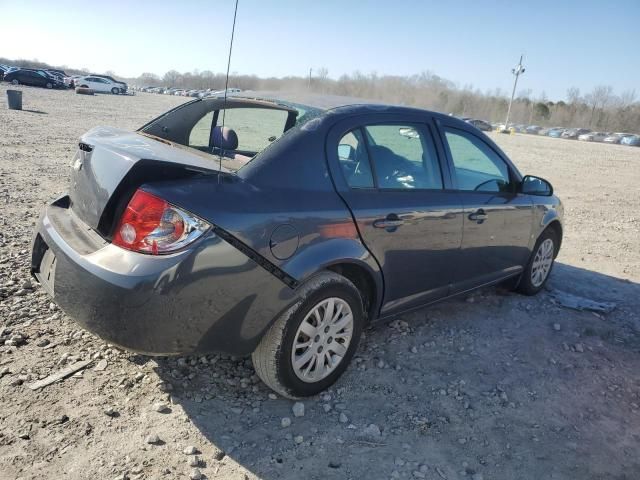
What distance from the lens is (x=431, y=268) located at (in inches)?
136

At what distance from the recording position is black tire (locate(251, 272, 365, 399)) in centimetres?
265

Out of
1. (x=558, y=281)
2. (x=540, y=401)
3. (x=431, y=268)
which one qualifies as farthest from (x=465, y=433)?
(x=558, y=281)

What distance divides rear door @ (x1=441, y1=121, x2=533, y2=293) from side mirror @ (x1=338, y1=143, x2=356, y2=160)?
0.93m

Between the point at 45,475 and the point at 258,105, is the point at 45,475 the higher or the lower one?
the lower one

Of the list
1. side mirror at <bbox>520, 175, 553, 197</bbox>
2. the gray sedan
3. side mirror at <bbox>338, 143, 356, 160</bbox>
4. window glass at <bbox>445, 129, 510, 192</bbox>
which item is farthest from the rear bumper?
side mirror at <bbox>520, 175, 553, 197</bbox>

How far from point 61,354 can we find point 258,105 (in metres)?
1.97

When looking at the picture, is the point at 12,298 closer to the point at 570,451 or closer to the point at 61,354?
the point at 61,354

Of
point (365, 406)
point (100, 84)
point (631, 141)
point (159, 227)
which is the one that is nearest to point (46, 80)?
point (100, 84)

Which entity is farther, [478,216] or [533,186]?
[533,186]

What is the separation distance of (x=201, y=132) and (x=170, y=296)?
5.41 ft

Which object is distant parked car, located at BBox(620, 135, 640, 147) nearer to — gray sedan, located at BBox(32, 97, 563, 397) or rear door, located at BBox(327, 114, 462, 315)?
gray sedan, located at BBox(32, 97, 563, 397)

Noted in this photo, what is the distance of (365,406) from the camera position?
9.57 ft

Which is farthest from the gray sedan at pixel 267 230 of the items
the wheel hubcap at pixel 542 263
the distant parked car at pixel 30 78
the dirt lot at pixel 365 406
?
the distant parked car at pixel 30 78

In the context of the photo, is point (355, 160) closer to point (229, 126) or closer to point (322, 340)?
point (229, 126)
